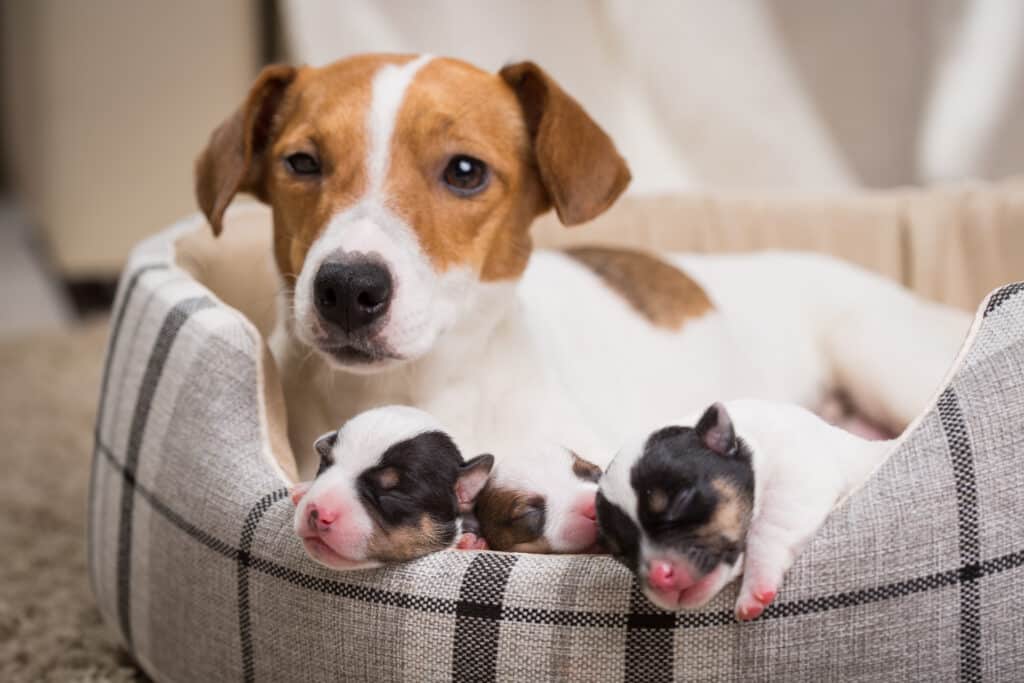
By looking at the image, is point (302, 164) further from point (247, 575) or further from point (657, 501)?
point (657, 501)

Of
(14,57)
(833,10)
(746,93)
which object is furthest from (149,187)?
(833,10)

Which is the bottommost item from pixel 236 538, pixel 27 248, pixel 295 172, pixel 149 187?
pixel 27 248

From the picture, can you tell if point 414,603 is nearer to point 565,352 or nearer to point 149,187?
point 565,352

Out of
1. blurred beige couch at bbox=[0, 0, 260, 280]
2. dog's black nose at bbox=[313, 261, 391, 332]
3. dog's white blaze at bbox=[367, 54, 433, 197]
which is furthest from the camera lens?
blurred beige couch at bbox=[0, 0, 260, 280]

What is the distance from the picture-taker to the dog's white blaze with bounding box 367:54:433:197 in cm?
162

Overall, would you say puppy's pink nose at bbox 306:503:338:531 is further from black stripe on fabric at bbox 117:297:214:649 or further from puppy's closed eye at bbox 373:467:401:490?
black stripe on fabric at bbox 117:297:214:649

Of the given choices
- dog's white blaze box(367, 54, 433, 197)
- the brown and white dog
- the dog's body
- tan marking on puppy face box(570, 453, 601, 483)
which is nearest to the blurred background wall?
the dog's body

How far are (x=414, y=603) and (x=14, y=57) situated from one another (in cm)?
508

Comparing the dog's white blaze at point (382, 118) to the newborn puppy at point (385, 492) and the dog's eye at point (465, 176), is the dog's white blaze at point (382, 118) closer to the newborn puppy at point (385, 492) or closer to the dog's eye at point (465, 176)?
the dog's eye at point (465, 176)

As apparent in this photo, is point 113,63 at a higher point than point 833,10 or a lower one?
lower

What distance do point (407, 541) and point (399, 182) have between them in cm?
55

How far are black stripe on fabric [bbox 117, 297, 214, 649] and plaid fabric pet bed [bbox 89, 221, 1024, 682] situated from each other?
255mm

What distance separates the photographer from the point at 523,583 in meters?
1.25

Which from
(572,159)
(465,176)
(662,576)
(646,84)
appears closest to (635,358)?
(572,159)
